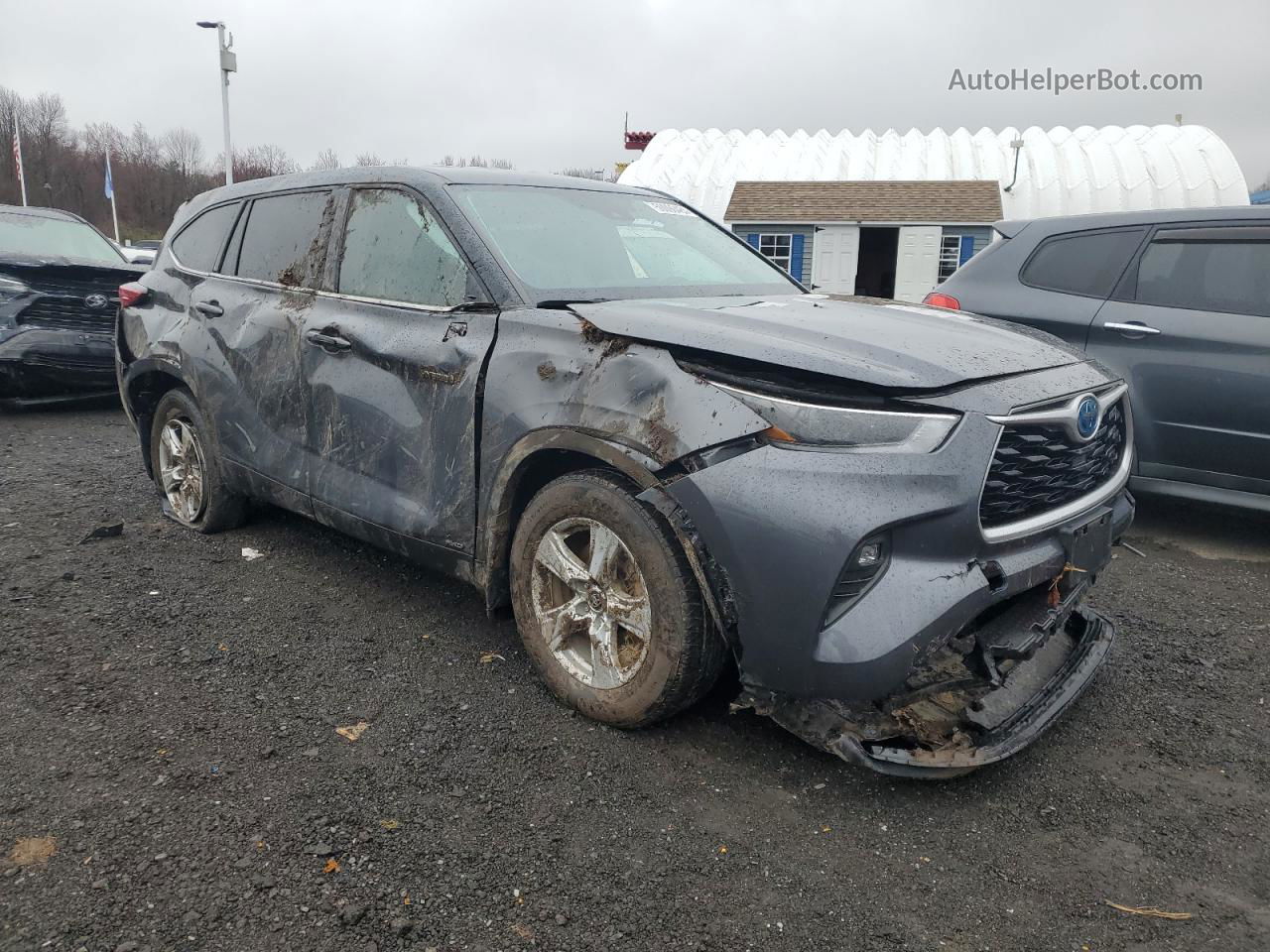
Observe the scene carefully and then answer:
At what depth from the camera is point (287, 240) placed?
13.3ft

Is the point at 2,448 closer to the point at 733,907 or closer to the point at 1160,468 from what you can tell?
the point at 733,907

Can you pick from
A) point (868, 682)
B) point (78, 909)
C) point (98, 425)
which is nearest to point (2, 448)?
point (98, 425)

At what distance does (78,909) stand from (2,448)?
19.4ft

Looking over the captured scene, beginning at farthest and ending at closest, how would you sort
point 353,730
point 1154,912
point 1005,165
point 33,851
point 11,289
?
point 1005,165, point 11,289, point 353,730, point 33,851, point 1154,912

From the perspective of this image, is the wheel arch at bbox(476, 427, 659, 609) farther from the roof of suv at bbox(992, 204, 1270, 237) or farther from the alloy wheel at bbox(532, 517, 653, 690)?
the roof of suv at bbox(992, 204, 1270, 237)

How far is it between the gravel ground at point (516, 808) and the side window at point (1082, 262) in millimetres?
2072

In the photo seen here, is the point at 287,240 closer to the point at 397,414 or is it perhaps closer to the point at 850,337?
the point at 397,414

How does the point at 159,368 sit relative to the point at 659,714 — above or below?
above

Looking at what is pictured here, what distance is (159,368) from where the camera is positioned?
15.1ft

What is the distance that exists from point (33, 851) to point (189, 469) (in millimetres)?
2801

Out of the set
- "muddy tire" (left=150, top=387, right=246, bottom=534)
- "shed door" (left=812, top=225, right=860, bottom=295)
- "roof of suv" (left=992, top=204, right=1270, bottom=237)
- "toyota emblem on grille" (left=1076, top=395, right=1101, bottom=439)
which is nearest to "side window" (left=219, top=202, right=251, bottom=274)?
"muddy tire" (left=150, top=387, right=246, bottom=534)

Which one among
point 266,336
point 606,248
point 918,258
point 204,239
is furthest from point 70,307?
point 918,258

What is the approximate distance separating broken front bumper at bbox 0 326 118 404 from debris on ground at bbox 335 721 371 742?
21.5ft

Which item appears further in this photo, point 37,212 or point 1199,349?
point 37,212
